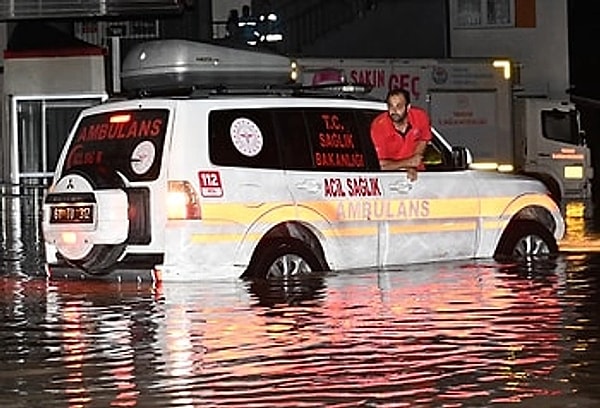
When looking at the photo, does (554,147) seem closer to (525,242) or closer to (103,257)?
(525,242)

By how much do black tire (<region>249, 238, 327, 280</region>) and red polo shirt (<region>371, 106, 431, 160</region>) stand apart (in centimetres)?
119

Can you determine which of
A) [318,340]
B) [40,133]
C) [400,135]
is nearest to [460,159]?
[400,135]

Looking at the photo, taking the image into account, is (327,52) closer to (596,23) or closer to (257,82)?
(596,23)

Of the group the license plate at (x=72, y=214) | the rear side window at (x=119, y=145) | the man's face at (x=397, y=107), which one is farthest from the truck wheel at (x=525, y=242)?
the license plate at (x=72, y=214)

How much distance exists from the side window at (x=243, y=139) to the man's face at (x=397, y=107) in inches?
54.1

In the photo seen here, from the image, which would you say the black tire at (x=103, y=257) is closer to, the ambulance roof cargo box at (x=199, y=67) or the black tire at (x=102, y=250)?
the black tire at (x=102, y=250)

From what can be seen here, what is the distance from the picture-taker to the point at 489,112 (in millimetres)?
32188

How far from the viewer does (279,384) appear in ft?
27.9

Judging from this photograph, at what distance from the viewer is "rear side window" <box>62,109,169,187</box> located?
41.3 ft

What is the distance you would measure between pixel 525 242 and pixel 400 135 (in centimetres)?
184

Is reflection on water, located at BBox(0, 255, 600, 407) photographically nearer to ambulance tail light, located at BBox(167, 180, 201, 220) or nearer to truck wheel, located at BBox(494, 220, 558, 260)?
truck wheel, located at BBox(494, 220, 558, 260)

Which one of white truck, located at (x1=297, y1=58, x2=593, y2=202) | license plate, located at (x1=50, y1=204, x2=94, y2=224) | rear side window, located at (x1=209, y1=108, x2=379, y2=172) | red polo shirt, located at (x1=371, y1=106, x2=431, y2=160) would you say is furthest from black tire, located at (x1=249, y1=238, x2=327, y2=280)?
white truck, located at (x1=297, y1=58, x2=593, y2=202)

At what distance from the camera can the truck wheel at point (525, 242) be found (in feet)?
48.4

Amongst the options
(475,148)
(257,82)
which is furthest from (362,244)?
(475,148)
